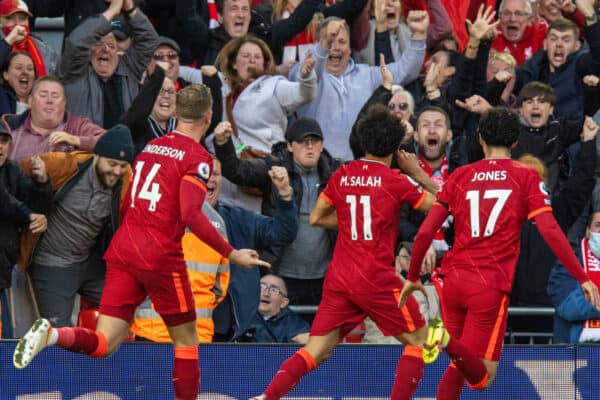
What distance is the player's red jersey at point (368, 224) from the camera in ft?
31.3

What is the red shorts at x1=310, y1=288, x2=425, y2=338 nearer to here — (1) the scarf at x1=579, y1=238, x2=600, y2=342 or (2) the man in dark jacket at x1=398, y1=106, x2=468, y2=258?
(1) the scarf at x1=579, y1=238, x2=600, y2=342

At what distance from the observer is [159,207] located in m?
9.41

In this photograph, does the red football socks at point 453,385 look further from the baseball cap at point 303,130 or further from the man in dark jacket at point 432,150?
the baseball cap at point 303,130

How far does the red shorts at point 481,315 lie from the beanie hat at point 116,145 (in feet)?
9.29

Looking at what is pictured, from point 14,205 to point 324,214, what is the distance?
Answer: 8.11ft

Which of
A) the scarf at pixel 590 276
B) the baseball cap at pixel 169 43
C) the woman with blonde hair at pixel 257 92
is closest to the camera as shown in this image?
the scarf at pixel 590 276

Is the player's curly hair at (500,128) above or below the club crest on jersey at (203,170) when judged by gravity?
above

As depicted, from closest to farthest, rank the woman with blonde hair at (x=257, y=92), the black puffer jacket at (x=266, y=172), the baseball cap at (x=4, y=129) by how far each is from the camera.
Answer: the baseball cap at (x=4, y=129) → the black puffer jacket at (x=266, y=172) → the woman with blonde hair at (x=257, y=92)

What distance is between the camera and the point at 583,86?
41.7 ft

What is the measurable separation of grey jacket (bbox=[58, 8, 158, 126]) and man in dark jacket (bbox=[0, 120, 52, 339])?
1.40 meters

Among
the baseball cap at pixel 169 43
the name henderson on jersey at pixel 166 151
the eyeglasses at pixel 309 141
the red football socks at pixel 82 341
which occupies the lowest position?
the red football socks at pixel 82 341

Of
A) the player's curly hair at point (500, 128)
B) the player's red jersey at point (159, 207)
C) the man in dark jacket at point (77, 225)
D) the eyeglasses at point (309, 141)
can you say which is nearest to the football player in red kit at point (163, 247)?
the player's red jersey at point (159, 207)

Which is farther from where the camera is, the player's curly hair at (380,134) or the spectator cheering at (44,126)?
the spectator cheering at (44,126)

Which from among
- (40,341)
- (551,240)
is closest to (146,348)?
(40,341)
